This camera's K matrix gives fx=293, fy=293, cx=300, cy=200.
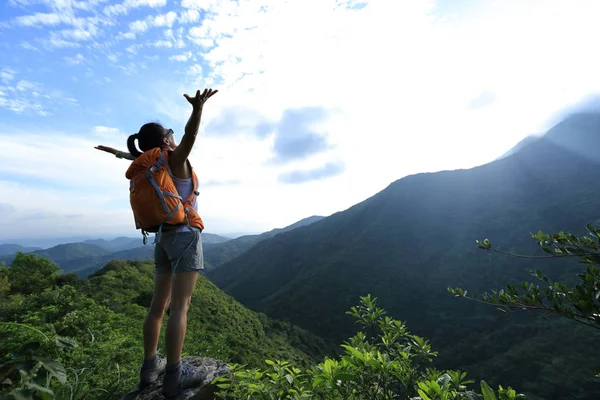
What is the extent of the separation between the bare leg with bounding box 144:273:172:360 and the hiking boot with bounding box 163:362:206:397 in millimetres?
510

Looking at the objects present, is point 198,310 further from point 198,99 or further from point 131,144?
point 198,99

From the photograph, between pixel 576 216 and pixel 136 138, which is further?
pixel 576 216

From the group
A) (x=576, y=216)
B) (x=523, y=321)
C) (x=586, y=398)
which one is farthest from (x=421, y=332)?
(x=576, y=216)

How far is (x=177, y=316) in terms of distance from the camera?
10.2 ft

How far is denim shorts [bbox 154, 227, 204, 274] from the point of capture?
3234mm

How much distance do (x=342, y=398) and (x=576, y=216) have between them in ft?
501

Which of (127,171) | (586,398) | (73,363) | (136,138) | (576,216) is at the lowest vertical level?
(586,398)

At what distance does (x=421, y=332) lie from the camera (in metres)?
92.4

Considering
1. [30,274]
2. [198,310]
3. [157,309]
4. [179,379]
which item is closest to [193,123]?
[157,309]

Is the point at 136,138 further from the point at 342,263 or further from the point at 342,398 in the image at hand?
the point at 342,263

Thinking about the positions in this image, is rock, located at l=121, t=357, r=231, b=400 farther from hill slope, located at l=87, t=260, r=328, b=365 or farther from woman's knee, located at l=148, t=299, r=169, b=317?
hill slope, located at l=87, t=260, r=328, b=365

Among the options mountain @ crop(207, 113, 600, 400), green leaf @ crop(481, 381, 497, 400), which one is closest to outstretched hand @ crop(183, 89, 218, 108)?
green leaf @ crop(481, 381, 497, 400)

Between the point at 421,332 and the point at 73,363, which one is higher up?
the point at 73,363

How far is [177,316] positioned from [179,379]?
737mm
